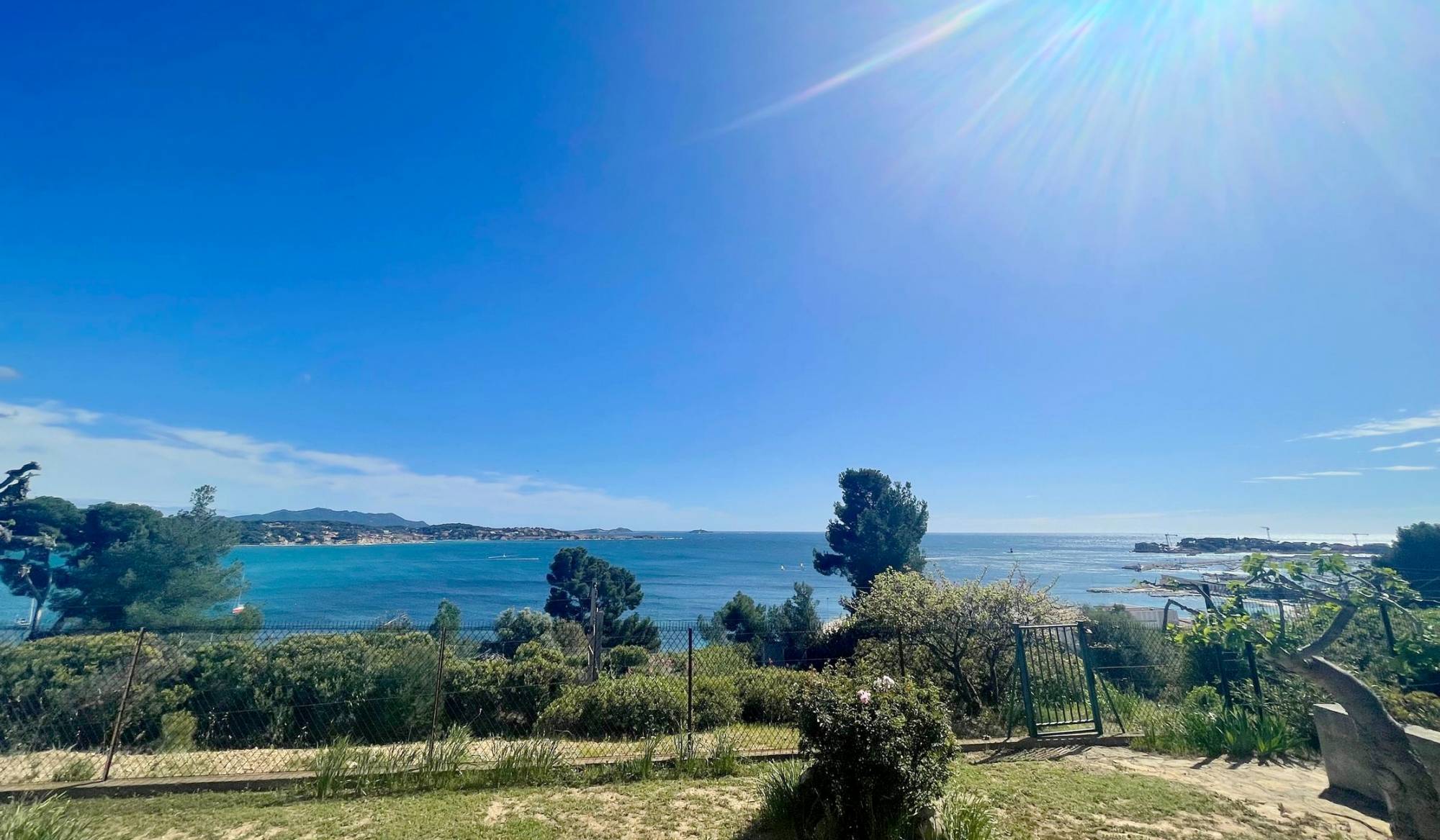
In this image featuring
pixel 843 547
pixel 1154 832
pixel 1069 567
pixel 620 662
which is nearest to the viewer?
pixel 1154 832

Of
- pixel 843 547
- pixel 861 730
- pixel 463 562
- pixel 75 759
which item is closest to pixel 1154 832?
pixel 861 730

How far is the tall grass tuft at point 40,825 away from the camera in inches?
160

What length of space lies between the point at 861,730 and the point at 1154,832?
297 cm

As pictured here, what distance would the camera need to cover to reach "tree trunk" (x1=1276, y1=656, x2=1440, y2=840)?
177 inches

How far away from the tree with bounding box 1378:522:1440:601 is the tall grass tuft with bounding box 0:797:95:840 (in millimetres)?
39477

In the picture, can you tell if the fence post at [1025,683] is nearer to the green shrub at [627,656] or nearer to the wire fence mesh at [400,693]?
the wire fence mesh at [400,693]

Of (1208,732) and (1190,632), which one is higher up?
(1190,632)

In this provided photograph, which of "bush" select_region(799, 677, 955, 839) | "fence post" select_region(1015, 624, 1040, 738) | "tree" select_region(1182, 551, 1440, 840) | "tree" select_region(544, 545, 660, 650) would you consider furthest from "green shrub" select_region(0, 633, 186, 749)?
"tree" select_region(544, 545, 660, 650)

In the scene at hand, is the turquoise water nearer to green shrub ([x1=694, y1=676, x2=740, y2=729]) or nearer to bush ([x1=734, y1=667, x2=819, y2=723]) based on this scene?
Answer: bush ([x1=734, y1=667, x2=819, y2=723])

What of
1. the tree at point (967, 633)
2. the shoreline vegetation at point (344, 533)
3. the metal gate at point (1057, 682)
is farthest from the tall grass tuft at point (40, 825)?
the shoreline vegetation at point (344, 533)

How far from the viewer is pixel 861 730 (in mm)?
4629

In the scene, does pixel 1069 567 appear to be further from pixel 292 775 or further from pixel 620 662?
pixel 292 775

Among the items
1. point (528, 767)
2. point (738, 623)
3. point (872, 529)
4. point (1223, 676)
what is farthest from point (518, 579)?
point (1223, 676)

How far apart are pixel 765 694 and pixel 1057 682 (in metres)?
5.17
